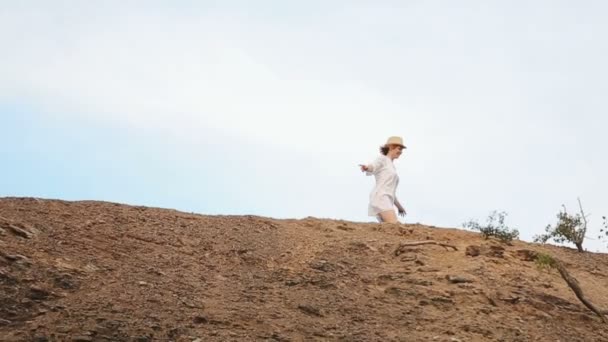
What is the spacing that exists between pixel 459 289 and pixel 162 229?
3317mm

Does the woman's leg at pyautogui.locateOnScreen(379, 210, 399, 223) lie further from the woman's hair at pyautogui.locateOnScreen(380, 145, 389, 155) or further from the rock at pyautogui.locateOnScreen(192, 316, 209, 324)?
the rock at pyautogui.locateOnScreen(192, 316, 209, 324)

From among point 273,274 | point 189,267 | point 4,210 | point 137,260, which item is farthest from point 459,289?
point 4,210

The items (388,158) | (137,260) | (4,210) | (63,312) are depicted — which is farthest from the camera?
(388,158)

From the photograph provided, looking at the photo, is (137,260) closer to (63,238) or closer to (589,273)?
(63,238)

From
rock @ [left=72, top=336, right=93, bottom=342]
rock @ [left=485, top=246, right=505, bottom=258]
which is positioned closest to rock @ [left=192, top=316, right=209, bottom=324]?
rock @ [left=72, top=336, right=93, bottom=342]

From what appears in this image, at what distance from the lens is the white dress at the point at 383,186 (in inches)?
456

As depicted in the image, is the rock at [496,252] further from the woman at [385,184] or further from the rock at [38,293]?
the rock at [38,293]

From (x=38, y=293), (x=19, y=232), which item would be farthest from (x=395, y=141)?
(x=38, y=293)

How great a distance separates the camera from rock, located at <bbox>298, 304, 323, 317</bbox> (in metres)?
7.28

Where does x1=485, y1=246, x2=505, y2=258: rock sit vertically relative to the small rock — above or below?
above

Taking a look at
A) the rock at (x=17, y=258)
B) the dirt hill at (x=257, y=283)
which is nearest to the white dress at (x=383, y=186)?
the dirt hill at (x=257, y=283)

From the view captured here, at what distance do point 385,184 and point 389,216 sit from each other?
45 centimetres

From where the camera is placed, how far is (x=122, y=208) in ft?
32.6

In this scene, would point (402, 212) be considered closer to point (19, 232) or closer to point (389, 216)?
point (389, 216)
